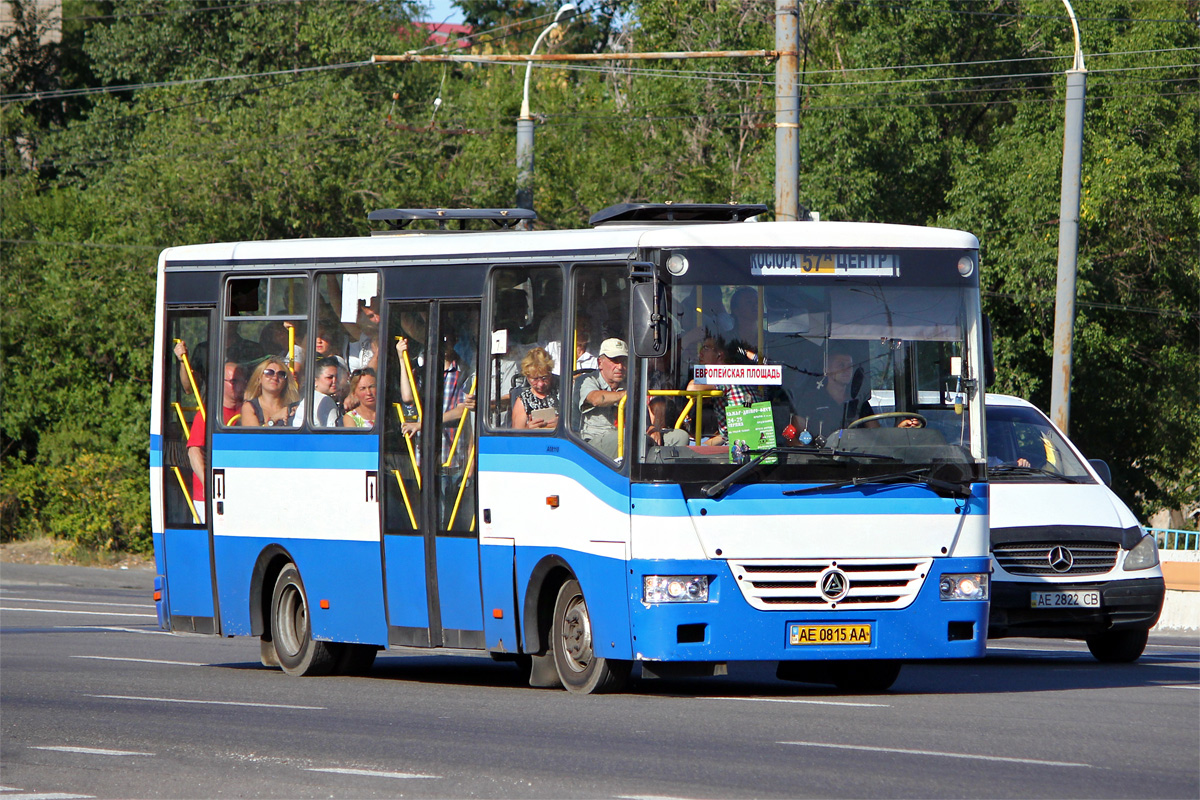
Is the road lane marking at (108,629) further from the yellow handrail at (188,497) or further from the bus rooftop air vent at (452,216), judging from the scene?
the bus rooftop air vent at (452,216)

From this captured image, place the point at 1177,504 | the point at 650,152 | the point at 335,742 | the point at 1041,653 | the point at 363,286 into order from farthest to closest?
1. the point at 1177,504
2. the point at 650,152
3. the point at 1041,653
4. the point at 363,286
5. the point at 335,742

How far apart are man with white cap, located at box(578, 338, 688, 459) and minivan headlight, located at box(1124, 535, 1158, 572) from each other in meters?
5.15

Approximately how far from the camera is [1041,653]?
16.4m

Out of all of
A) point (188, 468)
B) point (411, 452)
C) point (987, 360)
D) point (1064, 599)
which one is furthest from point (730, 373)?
point (188, 468)

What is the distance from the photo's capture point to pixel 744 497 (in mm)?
11234

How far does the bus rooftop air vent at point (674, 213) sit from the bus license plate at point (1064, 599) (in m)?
3.67

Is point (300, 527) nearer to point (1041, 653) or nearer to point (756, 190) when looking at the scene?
point (1041, 653)

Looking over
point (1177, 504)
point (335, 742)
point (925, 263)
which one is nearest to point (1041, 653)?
point (925, 263)

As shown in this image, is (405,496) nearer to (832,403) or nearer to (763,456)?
(763,456)

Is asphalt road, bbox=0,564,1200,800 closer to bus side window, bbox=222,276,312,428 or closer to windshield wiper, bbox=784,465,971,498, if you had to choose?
windshield wiper, bbox=784,465,971,498

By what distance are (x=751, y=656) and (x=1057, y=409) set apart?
15412 mm

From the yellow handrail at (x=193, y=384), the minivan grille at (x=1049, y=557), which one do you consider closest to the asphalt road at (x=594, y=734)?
the minivan grille at (x=1049, y=557)

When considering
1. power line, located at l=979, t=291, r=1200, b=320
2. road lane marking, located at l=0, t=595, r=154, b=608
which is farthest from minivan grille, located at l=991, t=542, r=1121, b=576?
power line, located at l=979, t=291, r=1200, b=320

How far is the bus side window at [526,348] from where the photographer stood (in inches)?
476
